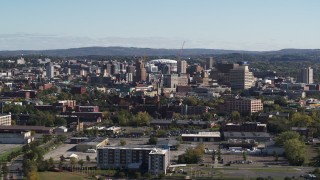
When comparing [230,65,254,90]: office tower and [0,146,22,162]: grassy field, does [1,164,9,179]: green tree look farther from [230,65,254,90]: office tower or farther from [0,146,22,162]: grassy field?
[230,65,254,90]: office tower

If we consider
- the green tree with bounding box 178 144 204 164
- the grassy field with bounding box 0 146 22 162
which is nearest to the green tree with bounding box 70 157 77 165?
the grassy field with bounding box 0 146 22 162

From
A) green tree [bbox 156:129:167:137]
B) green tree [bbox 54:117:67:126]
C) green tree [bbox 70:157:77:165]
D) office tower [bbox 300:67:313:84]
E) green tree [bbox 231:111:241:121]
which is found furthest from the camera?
office tower [bbox 300:67:313:84]

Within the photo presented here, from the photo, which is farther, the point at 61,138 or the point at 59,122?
the point at 59,122

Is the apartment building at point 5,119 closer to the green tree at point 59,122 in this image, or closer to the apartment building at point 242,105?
the green tree at point 59,122

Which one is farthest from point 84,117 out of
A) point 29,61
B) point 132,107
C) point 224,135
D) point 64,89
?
point 29,61

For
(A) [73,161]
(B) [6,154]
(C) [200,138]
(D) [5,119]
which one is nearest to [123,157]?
(A) [73,161]

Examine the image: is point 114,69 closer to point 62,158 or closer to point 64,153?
point 64,153

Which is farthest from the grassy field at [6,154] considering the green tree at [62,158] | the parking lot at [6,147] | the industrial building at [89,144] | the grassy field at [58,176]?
the grassy field at [58,176]
